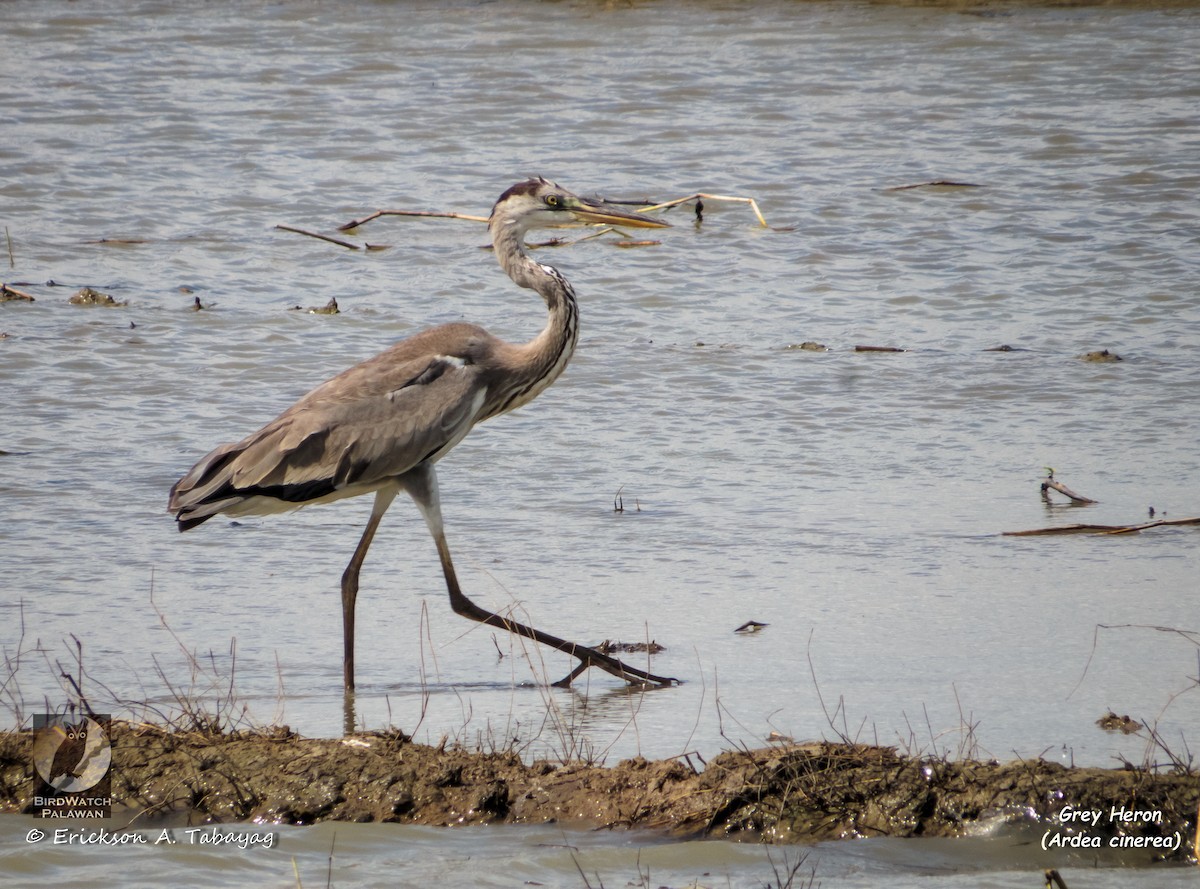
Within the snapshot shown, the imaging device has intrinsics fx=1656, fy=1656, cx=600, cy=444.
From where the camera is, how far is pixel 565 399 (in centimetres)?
883

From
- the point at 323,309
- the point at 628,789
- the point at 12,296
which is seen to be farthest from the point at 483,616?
the point at 12,296

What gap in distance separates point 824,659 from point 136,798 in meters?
2.18

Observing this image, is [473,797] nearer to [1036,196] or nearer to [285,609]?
[285,609]

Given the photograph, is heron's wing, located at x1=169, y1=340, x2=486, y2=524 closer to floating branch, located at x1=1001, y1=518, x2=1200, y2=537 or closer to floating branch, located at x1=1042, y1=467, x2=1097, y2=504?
floating branch, located at x1=1001, y1=518, x2=1200, y2=537

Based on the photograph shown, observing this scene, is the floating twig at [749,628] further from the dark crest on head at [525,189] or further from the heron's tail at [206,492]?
the dark crest on head at [525,189]

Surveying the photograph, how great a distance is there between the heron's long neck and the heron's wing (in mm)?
295

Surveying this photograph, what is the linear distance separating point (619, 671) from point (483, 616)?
65cm

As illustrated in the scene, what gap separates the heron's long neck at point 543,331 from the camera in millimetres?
6555

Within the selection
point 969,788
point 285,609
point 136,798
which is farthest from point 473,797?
point 285,609

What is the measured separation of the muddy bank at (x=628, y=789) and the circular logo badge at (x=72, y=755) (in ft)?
0.13

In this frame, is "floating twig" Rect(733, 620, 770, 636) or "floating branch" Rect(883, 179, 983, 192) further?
"floating branch" Rect(883, 179, 983, 192)

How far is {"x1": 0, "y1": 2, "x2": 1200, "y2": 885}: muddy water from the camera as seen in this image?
514 cm

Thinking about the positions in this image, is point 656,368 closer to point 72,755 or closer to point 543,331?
point 543,331

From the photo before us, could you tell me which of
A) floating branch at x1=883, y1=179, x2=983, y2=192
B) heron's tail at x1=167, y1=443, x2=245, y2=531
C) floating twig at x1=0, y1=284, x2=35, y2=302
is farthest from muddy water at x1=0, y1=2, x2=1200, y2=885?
heron's tail at x1=167, y1=443, x2=245, y2=531
